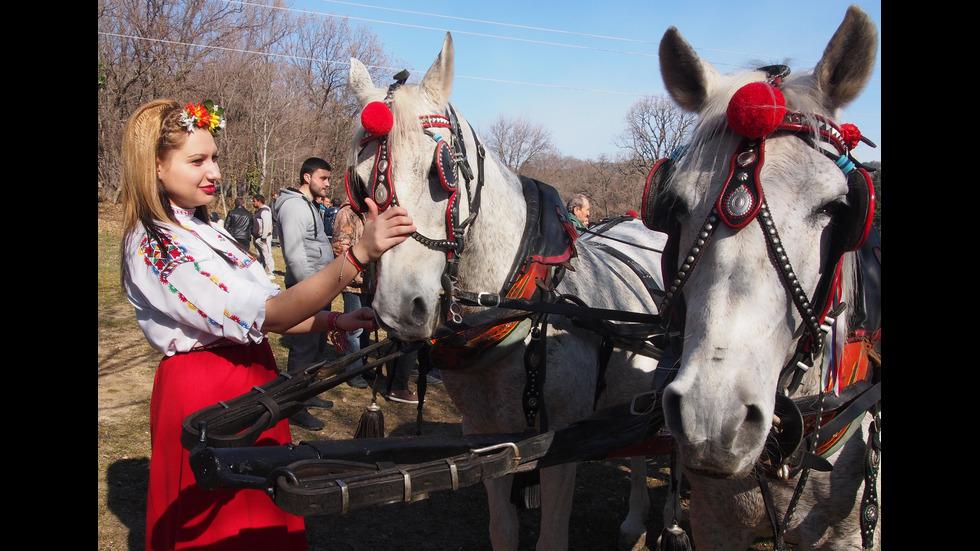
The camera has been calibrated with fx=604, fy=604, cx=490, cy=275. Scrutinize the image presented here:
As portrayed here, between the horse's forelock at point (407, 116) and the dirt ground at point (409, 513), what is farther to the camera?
the dirt ground at point (409, 513)

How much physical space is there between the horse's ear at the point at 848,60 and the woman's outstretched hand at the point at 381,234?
1.21 m

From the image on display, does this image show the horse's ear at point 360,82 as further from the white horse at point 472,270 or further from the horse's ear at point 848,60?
the horse's ear at point 848,60

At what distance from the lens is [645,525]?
13.0 ft

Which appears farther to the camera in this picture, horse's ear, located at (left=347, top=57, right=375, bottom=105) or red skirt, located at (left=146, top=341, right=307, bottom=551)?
horse's ear, located at (left=347, top=57, right=375, bottom=105)

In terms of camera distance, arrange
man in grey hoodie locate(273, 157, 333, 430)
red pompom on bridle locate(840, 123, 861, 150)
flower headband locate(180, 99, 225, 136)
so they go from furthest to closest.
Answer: man in grey hoodie locate(273, 157, 333, 430) < flower headband locate(180, 99, 225, 136) < red pompom on bridle locate(840, 123, 861, 150)

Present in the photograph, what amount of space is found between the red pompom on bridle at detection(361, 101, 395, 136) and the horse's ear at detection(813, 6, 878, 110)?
141 cm

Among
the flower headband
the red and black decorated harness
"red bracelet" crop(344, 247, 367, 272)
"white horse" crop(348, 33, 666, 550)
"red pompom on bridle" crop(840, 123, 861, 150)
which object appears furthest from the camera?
"white horse" crop(348, 33, 666, 550)

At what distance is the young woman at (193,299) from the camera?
1839mm

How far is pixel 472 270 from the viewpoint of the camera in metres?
2.47

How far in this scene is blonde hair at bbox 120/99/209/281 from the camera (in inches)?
74.7

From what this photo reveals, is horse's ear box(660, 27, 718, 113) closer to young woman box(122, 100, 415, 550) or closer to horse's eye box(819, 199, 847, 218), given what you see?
horse's eye box(819, 199, 847, 218)

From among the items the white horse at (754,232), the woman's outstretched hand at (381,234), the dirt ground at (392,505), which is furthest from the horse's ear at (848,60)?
the dirt ground at (392,505)

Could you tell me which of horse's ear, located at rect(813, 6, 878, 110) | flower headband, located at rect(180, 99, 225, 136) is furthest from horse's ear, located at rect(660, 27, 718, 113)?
flower headband, located at rect(180, 99, 225, 136)

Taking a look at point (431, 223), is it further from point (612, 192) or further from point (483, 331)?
point (612, 192)
